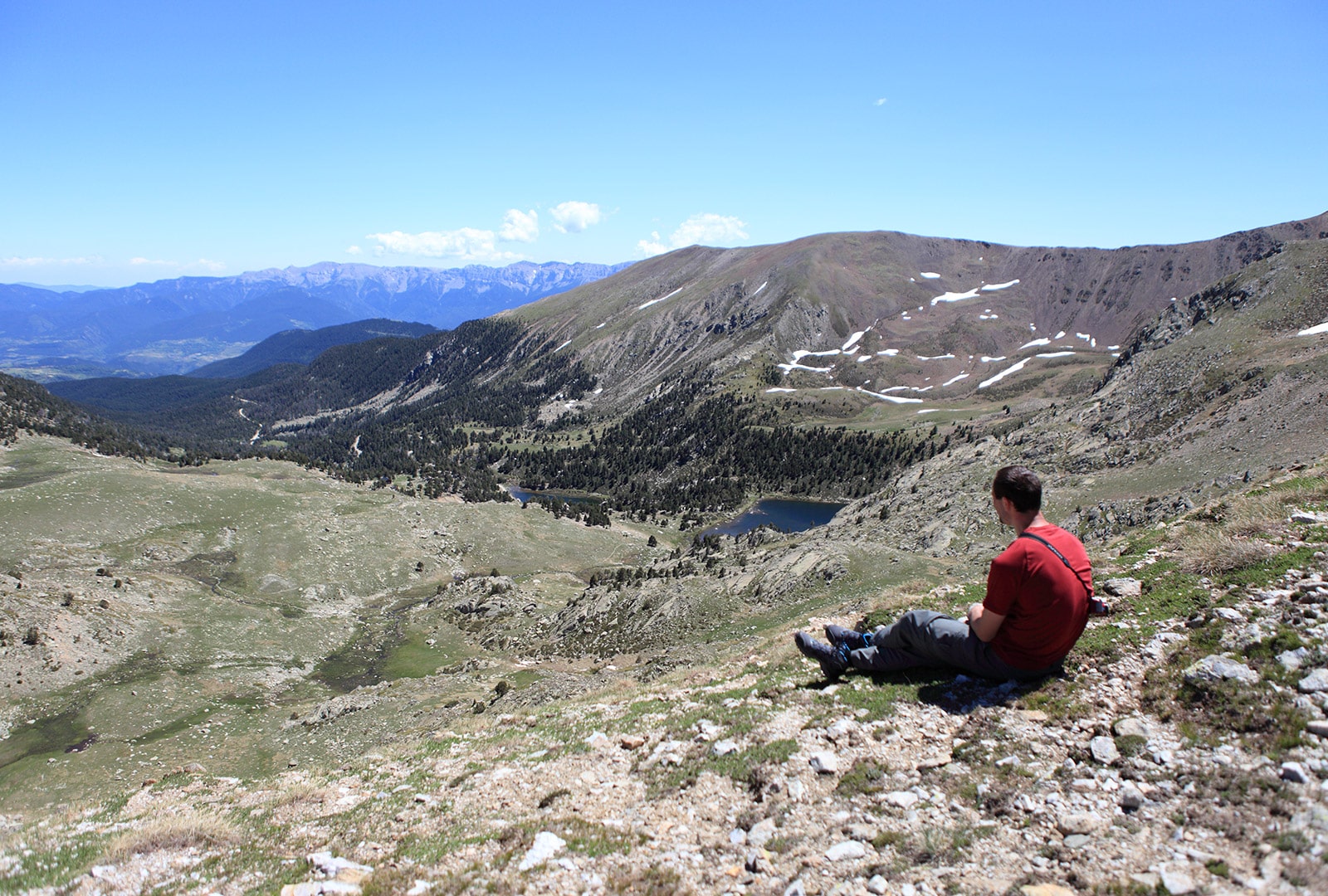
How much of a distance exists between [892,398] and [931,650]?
7376 inches

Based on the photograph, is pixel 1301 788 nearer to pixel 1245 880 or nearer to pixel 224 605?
pixel 1245 880

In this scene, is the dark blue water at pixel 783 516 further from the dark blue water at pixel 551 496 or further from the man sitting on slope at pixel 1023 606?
the man sitting on slope at pixel 1023 606

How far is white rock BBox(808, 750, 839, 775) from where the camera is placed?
9.23 m

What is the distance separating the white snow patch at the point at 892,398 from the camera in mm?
177900

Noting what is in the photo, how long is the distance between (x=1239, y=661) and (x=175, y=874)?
1570 centimetres

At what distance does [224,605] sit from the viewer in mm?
54000

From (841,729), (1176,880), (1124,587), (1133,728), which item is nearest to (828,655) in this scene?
(841,729)

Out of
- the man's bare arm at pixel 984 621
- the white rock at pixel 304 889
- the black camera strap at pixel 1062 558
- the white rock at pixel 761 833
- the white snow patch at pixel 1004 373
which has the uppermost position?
the white snow patch at pixel 1004 373

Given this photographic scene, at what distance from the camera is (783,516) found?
135 metres

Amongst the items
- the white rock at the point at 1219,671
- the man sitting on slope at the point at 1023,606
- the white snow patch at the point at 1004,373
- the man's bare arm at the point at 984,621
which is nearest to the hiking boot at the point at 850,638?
the man sitting on slope at the point at 1023,606

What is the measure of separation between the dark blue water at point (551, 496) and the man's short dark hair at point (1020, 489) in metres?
148

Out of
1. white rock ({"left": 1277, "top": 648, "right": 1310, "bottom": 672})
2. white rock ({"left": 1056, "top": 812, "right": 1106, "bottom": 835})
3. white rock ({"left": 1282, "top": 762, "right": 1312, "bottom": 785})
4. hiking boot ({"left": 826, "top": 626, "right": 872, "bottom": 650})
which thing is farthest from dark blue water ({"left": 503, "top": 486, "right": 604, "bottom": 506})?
white rock ({"left": 1282, "top": 762, "right": 1312, "bottom": 785})

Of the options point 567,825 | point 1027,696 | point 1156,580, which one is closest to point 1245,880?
point 1027,696

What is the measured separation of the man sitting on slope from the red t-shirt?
0.04ft
